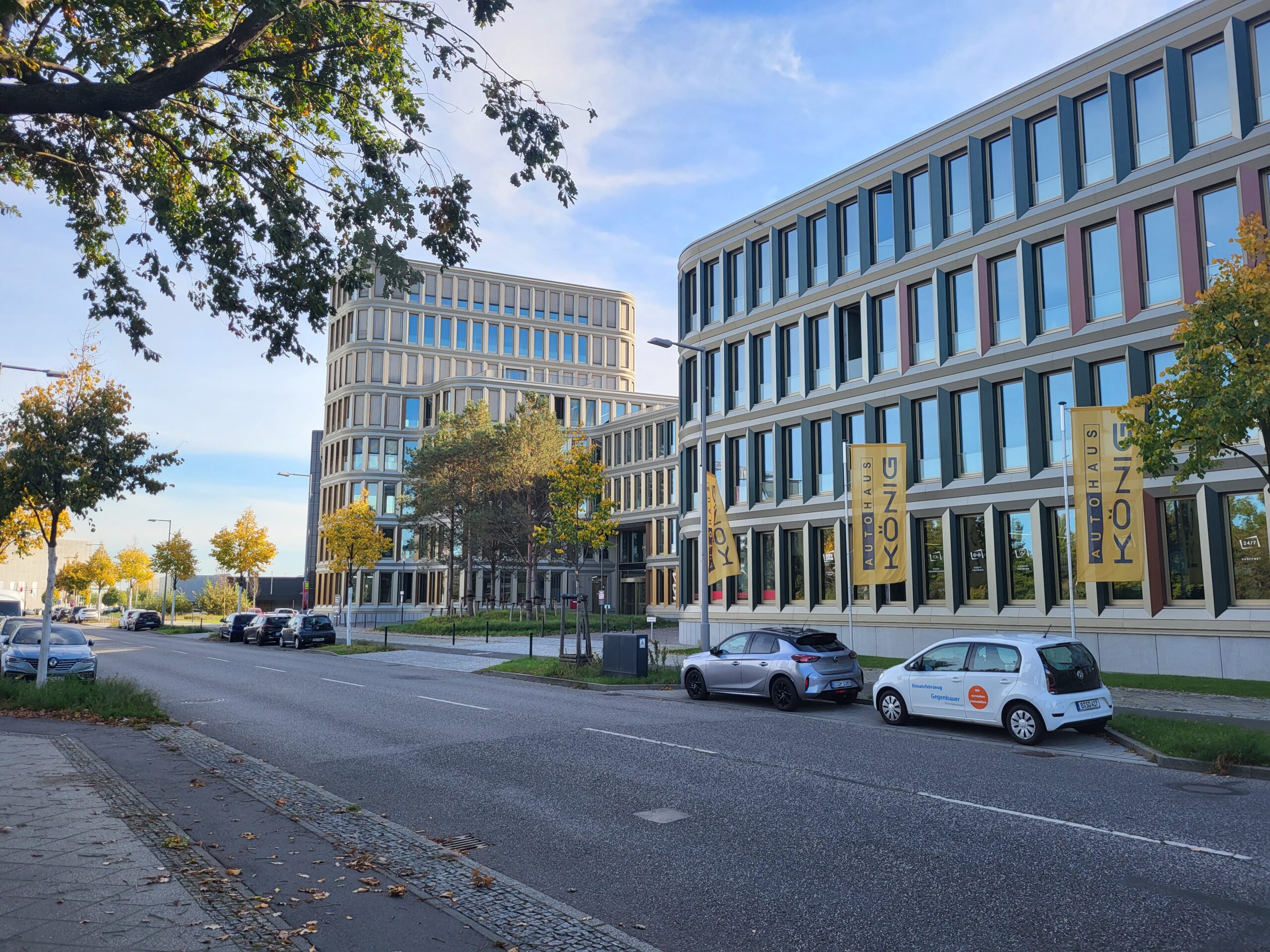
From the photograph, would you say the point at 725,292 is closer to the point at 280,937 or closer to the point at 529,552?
the point at 529,552

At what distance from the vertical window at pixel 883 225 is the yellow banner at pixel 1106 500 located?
11.8 m

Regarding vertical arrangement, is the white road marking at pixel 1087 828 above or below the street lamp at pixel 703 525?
below

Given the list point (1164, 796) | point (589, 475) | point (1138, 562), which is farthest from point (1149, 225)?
point (1164, 796)

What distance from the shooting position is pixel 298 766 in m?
11.0

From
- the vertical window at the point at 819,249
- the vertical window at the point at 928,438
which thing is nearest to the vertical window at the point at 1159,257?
the vertical window at the point at 928,438

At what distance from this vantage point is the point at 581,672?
22734mm

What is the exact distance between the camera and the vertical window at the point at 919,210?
2897 cm

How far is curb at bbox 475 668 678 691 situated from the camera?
2077 centimetres

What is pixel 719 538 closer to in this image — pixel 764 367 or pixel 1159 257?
pixel 764 367

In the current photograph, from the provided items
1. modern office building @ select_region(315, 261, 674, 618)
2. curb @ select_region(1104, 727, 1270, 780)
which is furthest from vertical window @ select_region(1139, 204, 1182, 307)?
modern office building @ select_region(315, 261, 674, 618)

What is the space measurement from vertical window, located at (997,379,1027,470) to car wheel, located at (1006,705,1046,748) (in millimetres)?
13801

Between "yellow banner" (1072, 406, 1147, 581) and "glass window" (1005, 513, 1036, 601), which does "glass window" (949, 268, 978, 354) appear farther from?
"yellow banner" (1072, 406, 1147, 581)

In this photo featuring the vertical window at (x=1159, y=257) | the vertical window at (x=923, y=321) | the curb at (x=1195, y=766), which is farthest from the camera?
the vertical window at (x=923, y=321)

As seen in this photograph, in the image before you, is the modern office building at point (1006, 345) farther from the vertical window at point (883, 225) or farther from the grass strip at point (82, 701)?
the grass strip at point (82, 701)
